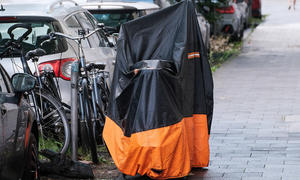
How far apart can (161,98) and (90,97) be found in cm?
177

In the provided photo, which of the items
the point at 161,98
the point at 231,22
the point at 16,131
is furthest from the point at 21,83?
the point at 231,22

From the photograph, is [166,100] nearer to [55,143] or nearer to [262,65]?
[55,143]

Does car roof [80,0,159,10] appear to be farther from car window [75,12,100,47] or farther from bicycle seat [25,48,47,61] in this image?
bicycle seat [25,48,47,61]

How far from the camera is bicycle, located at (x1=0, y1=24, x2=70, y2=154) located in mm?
6293

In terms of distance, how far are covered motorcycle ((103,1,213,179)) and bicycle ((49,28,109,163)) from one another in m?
0.73

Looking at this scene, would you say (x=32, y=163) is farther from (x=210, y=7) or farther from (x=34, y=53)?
(x=210, y=7)

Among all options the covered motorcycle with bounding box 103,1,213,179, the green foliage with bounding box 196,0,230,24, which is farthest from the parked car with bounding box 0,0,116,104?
the green foliage with bounding box 196,0,230,24

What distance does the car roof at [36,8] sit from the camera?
685 cm

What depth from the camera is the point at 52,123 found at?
6.50m

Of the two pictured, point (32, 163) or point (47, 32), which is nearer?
point (32, 163)

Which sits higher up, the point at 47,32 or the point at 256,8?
the point at 47,32

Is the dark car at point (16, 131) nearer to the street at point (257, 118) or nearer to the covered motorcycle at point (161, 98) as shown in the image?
the covered motorcycle at point (161, 98)

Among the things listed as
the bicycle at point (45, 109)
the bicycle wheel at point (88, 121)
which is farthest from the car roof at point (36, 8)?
the bicycle wheel at point (88, 121)

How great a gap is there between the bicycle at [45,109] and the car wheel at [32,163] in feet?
3.71
